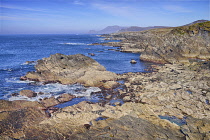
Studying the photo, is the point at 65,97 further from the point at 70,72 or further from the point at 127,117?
the point at 127,117

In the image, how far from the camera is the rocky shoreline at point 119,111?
55.9ft

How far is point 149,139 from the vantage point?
15.7 metres

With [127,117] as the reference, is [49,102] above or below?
below

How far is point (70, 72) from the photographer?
3981cm

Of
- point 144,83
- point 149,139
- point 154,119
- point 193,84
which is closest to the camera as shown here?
point 149,139

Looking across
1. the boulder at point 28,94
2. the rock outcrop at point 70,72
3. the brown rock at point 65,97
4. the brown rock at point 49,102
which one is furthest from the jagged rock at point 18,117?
the rock outcrop at point 70,72

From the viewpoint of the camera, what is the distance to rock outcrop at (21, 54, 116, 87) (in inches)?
1463

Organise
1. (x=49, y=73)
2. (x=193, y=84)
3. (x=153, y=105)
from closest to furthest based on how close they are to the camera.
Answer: (x=153, y=105) → (x=193, y=84) → (x=49, y=73)

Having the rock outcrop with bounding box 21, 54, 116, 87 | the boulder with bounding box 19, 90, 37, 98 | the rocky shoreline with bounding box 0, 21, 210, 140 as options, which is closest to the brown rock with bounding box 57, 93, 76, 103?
the rocky shoreline with bounding box 0, 21, 210, 140

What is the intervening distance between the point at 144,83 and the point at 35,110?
2040cm

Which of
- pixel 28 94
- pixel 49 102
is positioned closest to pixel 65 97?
pixel 49 102

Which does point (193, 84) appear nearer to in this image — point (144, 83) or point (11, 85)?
point (144, 83)

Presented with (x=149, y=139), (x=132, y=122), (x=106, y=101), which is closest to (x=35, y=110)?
(x=106, y=101)

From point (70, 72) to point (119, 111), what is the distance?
20.3 metres
